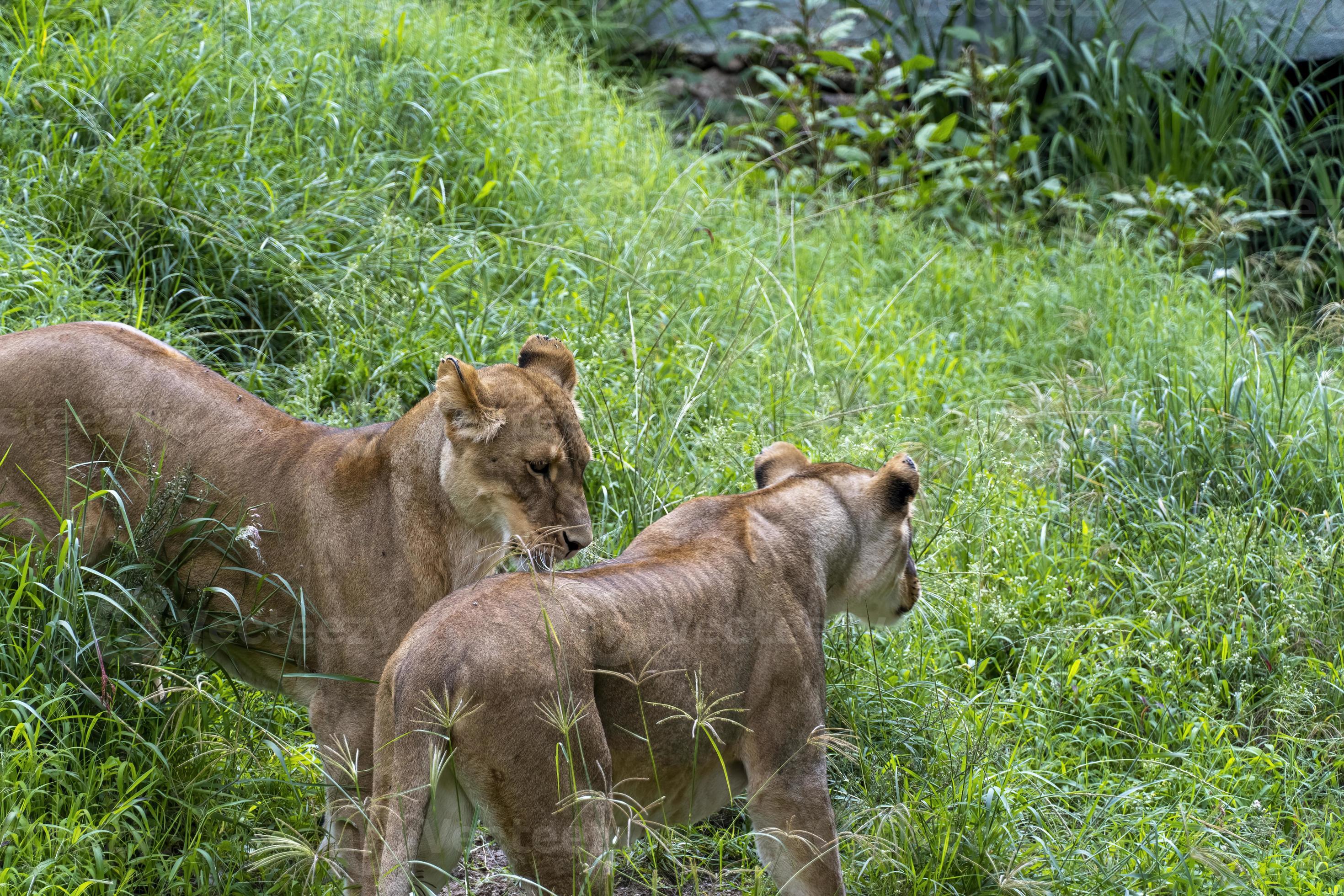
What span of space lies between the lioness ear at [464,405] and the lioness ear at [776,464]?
83 centimetres

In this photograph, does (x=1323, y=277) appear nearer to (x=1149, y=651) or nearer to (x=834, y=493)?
(x=1149, y=651)

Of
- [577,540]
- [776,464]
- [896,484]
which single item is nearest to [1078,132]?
[776,464]

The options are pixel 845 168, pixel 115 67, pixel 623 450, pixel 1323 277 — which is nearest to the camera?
pixel 623 450

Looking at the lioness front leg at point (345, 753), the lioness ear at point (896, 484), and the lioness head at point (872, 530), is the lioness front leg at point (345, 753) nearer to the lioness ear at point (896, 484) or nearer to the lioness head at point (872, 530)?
the lioness head at point (872, 530)

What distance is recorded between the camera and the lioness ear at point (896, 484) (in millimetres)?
3521

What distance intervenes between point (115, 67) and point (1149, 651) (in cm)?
504

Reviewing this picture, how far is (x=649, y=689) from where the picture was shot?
116 inches

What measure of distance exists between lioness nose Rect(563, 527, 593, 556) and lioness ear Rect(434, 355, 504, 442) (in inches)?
12.7

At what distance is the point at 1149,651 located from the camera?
4598 mm

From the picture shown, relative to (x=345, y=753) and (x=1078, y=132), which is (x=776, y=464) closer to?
(x=345, y=753)

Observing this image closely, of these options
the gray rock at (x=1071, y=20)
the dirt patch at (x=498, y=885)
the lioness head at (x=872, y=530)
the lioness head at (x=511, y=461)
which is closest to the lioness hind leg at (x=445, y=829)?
the lioness head at (x=511, y=461)

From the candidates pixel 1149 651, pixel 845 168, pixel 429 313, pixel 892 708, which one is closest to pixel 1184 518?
pixel 1149 651

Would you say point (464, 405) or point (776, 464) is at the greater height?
point (464, 405)

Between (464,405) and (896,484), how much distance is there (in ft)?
3.78
